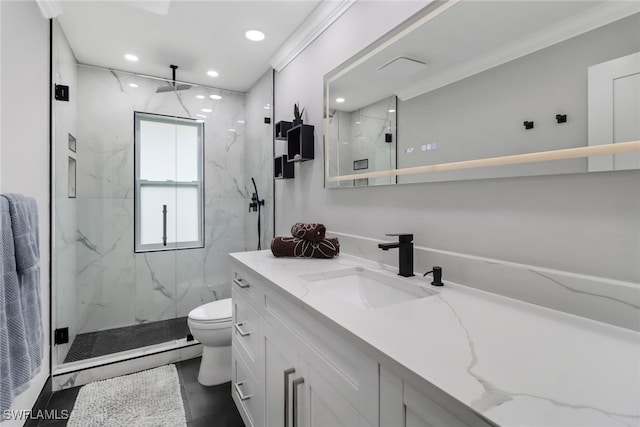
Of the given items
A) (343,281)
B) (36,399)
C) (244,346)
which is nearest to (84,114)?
(36,399)

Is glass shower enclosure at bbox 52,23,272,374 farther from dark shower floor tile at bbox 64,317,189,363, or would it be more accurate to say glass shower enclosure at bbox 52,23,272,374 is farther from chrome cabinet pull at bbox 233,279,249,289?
chrome cabinet pull at bbox 233,279,249,289

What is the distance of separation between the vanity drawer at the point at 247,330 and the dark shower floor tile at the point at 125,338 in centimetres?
118

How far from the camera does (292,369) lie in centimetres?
99

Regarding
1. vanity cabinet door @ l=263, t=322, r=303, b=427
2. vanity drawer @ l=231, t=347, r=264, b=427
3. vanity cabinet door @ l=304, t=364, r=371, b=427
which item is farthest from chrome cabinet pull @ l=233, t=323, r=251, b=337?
vanity cabinet door @ l=304, t=364, r=371, b=427

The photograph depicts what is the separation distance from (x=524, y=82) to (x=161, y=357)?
276 cm

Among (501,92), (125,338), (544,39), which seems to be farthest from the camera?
(125,338)

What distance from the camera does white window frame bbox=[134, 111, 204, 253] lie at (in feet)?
8.52

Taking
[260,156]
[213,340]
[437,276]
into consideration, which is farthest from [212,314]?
[437,276]

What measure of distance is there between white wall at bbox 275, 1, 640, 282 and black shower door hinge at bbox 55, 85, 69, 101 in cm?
174

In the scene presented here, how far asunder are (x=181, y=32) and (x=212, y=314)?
200cm

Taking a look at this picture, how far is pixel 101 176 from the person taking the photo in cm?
249

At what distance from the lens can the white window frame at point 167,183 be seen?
8.52 ft

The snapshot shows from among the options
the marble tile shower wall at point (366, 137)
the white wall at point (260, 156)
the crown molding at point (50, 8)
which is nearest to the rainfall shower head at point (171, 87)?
the white wall at point (260, 156)

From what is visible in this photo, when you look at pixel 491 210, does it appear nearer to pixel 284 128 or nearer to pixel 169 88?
pixel 284 128
